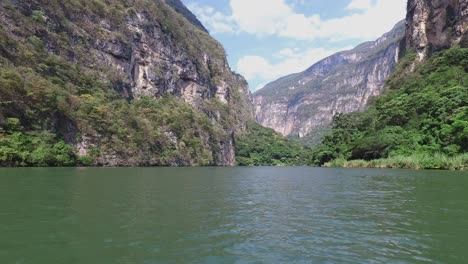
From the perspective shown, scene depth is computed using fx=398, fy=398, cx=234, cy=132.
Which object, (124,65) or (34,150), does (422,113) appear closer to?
(34,150)

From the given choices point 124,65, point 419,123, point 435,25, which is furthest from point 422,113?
point 124,65

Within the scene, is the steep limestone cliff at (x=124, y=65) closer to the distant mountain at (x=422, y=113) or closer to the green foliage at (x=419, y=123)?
the distant mountain at (x=422, y=113)

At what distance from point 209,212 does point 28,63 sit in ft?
274

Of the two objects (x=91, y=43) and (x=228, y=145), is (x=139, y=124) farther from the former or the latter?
(x=228, y=145)

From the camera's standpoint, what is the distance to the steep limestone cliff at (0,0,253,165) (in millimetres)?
90625

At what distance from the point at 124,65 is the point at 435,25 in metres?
106

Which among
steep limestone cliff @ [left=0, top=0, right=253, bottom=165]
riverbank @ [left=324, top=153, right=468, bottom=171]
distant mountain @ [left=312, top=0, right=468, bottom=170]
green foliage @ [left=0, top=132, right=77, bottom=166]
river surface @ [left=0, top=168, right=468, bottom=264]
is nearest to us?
river surface @ [left=0, top=168, right=468, bottom=264]

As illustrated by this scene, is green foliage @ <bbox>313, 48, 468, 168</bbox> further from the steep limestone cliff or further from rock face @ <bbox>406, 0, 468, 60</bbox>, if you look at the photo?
the steep limestone cliff

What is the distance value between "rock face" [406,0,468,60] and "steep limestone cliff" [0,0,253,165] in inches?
3273

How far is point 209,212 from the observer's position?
1872 centimetres

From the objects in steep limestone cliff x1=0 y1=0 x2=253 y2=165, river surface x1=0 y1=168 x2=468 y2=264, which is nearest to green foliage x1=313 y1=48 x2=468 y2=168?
river surface x1=0 y1=168 x2=468 y2=264

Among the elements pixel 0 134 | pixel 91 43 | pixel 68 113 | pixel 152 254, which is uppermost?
pixel 91 43

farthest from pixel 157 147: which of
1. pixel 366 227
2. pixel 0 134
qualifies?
pixel 366 227

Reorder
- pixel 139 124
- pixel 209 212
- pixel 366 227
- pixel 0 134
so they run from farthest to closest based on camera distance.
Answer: pixel 139 124
pixel 0 134
pixel 209 212
pixel 366 227
